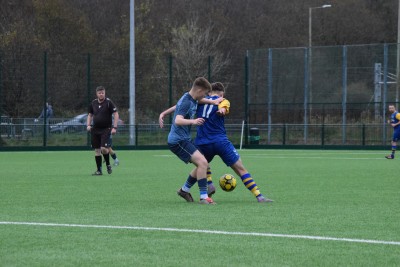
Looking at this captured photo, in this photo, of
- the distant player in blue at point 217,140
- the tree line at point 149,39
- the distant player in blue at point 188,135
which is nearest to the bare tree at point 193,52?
the tree line at point 149,39

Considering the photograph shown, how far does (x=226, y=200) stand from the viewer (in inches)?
511

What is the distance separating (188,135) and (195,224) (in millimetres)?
3130

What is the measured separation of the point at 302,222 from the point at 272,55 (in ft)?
102

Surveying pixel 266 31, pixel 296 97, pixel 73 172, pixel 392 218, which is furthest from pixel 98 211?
pixel 266 31

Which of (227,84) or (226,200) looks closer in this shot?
(226,200)

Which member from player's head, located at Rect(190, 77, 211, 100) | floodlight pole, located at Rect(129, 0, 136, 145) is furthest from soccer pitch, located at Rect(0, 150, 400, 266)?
floodlight pole, located at Rect(129, 0, 136, 145)

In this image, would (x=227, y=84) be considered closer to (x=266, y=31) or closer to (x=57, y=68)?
(x=57, y=68)

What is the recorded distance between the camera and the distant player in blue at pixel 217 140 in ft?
41.2

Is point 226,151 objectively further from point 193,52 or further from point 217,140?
point 193,52

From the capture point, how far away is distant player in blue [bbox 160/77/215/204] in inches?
477

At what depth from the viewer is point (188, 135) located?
12578 millimetres

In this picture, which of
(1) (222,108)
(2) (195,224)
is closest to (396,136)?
(1) (222,108)

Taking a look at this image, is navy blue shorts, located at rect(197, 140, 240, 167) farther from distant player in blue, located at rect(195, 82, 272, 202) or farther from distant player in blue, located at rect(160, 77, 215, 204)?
distant player in blue, located at rect(160, 77, 215, 204)

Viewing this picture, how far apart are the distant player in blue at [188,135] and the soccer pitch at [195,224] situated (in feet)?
1.47
